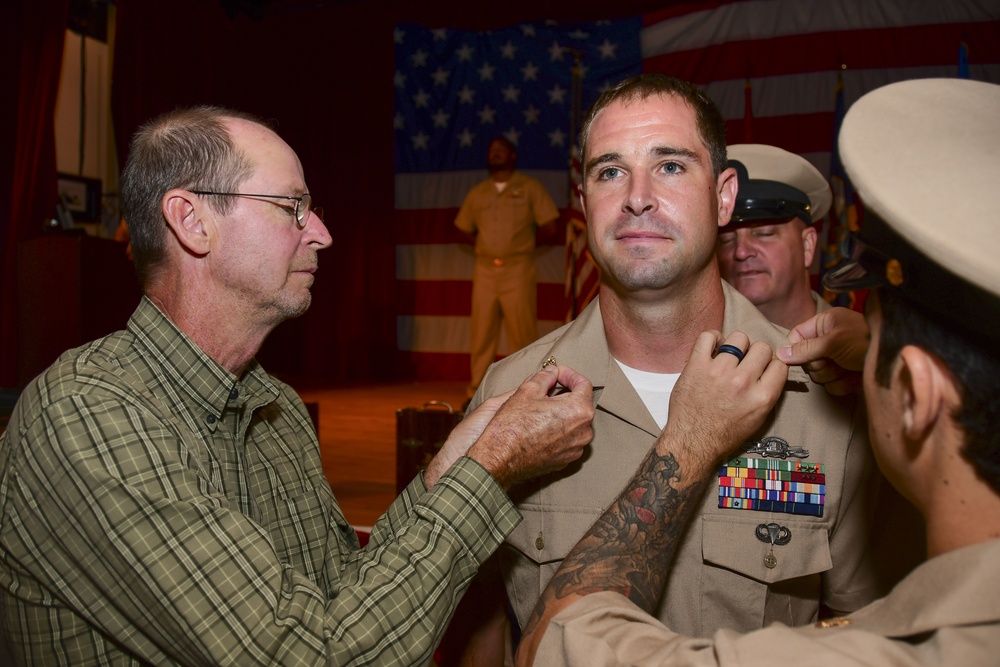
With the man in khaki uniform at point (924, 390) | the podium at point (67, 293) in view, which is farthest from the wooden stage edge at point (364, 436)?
the man in khaki uniform at point (924, 390)

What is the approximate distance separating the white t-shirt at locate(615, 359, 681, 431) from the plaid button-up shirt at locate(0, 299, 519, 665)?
0.42 metres

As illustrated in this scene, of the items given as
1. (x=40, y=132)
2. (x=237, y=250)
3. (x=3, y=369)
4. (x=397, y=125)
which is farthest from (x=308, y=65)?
(x=237, y=250)

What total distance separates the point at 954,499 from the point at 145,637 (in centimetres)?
105

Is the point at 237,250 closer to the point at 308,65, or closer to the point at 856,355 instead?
the point at 856,355

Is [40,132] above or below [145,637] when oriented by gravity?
above

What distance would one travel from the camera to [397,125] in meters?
8.42

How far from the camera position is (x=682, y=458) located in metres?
1.18

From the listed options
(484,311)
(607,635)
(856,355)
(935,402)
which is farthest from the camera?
(484,311)

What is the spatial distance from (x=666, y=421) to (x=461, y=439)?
387 mm

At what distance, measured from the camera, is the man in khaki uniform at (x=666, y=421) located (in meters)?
1.38

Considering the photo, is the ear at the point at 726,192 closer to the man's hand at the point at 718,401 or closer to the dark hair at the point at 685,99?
the dark hair at the point at 685,99

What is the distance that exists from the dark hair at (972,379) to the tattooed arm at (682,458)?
1.22ft

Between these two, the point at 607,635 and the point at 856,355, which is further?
the point at 856,355

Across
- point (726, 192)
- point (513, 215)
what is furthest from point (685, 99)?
point (513, 215)
